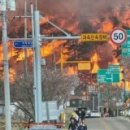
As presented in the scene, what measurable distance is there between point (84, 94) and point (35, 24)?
9846 centimetres

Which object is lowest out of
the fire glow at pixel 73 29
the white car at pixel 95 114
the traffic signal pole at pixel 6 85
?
the white car at pixel 95 114

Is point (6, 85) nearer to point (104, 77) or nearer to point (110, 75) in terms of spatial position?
point (110, 75)

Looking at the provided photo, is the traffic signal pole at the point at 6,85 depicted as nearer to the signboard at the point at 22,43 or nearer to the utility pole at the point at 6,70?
the utility pole at the point at 6,70

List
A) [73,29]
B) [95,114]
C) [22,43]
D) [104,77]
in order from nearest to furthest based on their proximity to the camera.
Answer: [22,43]
[104,77]
[73,29]
[95,114]

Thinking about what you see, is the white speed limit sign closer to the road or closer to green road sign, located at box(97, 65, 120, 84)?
the road

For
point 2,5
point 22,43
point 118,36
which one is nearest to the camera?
point 2,5

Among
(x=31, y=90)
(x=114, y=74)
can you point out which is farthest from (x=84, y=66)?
(x=31, y=90)

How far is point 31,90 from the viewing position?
5206cm

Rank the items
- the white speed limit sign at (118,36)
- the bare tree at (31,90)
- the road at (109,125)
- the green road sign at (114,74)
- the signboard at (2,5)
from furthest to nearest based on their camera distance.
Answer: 1. the green road sign at (114,74)
2. the road at (109,125)
3. the bare tree at (31,90)
4. the white speed limit sign at (118,36)
5. the signboard at (2,5)

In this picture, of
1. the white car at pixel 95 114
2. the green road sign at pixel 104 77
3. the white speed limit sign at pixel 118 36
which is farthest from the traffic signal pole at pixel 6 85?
the white car at pixel 95 114

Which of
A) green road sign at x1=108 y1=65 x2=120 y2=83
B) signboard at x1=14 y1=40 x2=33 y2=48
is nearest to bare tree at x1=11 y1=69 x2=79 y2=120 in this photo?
green road sign at x1=108 y1=65 x2=120 y2=83

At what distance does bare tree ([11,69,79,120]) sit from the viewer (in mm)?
51562

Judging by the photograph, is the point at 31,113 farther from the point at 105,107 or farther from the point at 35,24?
the point at 105,107

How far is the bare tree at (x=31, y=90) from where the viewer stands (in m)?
51.6
